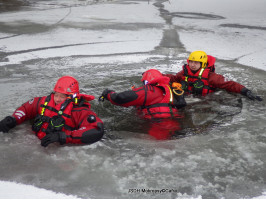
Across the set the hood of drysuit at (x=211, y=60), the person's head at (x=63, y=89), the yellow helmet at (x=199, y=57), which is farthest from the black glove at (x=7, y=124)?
the hood of drysuit at (x=211, y=60)

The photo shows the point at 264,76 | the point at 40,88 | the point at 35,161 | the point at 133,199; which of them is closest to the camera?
the point at 133,199

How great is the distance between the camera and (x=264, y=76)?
579cm

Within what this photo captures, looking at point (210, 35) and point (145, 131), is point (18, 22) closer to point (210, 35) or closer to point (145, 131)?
point (210, 35)

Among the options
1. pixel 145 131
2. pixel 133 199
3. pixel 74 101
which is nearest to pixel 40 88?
pixel 74 101

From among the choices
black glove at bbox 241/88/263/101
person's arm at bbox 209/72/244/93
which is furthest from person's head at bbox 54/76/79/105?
black glove at bbox 241/88/263/101

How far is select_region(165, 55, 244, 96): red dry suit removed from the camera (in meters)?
4.84

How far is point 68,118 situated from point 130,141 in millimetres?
745

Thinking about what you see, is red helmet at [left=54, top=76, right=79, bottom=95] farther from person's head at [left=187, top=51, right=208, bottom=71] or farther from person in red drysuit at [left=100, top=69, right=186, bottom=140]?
person's head at [left=187, top=51, right=208, bottom=71]

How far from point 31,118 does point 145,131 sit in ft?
4.73

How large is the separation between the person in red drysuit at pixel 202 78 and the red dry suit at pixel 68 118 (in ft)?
7.01


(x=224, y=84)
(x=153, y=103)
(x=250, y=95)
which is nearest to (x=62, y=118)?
(x=153, y=103)

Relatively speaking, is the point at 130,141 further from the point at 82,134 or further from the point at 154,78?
the point at 154,78

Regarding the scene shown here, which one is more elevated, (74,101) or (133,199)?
(74,101)

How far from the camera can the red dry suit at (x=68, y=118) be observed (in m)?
3.09
